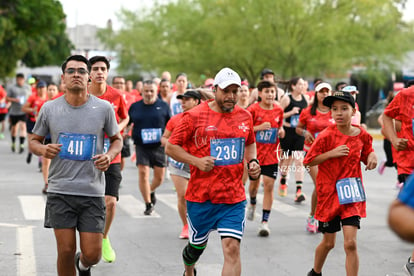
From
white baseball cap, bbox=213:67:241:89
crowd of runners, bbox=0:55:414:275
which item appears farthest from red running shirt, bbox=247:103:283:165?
white baseball cap, bbox=213:67:241:89

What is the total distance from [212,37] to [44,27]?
27.4 ft

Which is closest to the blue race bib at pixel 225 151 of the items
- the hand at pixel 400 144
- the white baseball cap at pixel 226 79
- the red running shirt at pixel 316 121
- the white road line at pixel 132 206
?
the white baseball cap at pixel 226 79

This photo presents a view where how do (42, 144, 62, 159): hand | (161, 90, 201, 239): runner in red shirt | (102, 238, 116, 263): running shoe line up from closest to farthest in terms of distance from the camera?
1. (42, 144, 62, 159): hand
2. (102, 238, 116, 263): running shoe
3. (161, 90, 201, 239): runner in red shirt

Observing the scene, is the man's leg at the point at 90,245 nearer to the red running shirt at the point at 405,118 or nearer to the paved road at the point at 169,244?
the paved road at the point at 169,244

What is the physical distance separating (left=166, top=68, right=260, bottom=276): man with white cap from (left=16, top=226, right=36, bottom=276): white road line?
203 centimetres

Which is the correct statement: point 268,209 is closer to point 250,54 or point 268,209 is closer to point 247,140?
point 247,140

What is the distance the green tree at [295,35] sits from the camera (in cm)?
3356

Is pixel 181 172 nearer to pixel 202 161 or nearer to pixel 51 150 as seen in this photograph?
pixel 202 161

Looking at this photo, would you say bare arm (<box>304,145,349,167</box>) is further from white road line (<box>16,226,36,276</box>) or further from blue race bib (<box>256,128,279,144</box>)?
blue race bib (<box>256,128,279,144</box>)

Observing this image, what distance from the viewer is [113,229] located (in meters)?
9.98

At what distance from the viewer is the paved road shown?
7.79 m

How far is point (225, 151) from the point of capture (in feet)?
20.3

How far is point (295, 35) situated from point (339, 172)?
91.8 feet

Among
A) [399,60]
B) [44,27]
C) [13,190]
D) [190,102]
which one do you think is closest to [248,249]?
[190,102]
